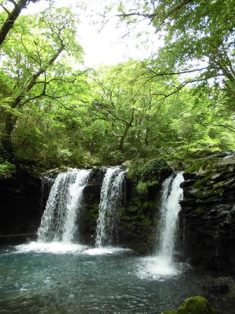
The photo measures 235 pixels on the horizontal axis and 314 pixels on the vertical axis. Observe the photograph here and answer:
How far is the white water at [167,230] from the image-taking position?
9.96 meters

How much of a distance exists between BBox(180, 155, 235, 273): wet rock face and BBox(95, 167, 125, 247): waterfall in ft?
13.2

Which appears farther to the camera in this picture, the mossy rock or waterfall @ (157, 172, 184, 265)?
waterfall @ (157, 172, 184, 265)

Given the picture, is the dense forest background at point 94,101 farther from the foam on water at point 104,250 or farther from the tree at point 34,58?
the foam on water at point 104,250

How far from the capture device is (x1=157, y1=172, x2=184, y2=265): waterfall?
36.9ft

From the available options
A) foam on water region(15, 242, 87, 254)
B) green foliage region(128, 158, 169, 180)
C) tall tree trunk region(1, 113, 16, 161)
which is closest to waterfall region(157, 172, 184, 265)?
green foliage region(128, 158, 169, 180)

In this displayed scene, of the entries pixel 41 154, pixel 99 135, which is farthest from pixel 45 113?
pixel 99 135

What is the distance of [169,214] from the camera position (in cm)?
1179

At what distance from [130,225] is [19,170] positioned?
6.74 metres

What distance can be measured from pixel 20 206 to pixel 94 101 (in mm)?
7616

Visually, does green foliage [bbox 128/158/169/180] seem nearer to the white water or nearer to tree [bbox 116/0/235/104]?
the white water

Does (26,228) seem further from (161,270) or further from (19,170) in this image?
(161,270)

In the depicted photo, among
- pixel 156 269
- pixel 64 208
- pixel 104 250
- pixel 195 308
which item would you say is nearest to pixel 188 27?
pixel 195 308

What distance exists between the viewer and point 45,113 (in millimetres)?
17312

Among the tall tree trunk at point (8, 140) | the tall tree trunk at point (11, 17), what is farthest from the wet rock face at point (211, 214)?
the tall tree trunk at point (8, 140)
